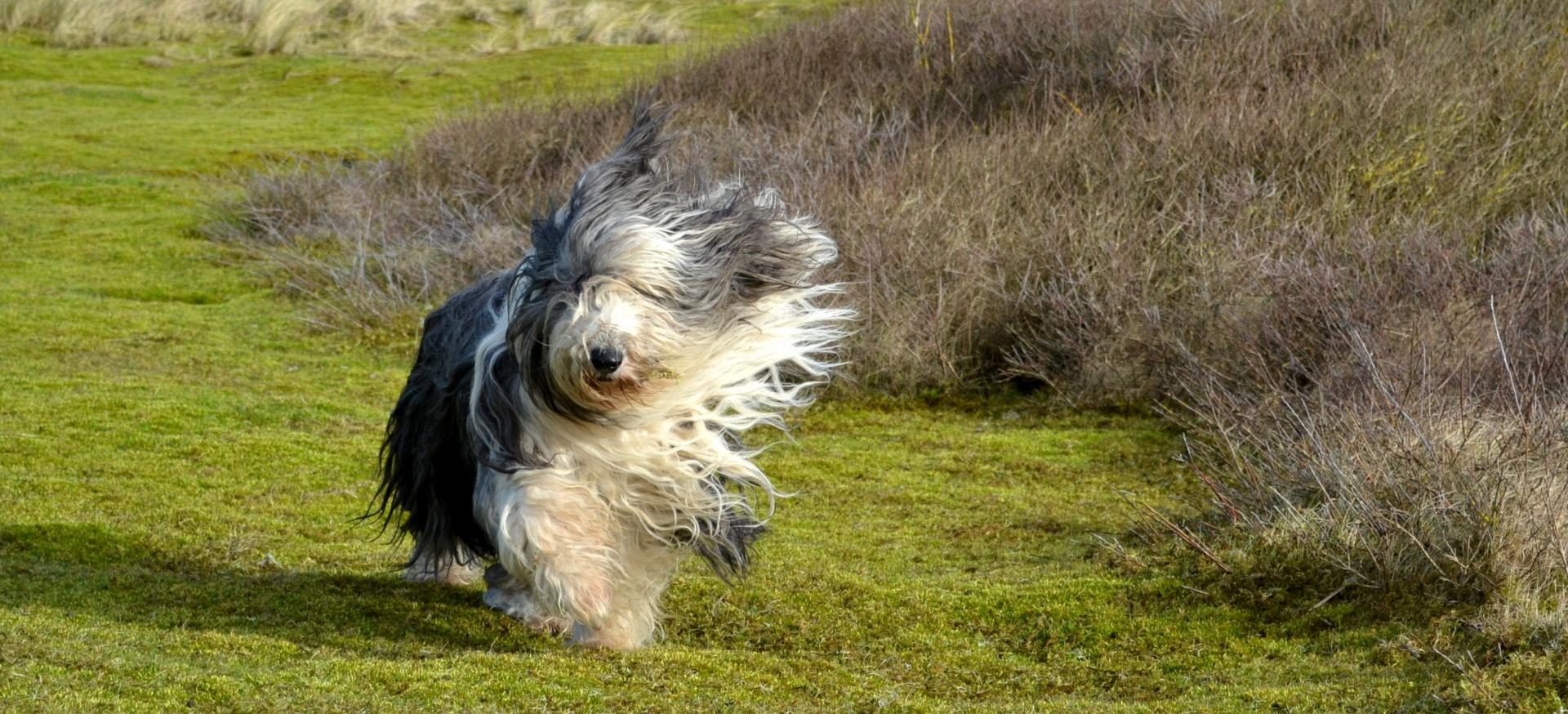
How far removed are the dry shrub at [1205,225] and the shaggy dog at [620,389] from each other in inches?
86.4

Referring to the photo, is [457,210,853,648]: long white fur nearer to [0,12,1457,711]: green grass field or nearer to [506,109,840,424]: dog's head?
[506,109,840,424]: dog's head

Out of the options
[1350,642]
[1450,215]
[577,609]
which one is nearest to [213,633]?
[577,609]

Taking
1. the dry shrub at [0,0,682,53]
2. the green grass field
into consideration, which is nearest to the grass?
the dry shrub at [0,0,682,53]

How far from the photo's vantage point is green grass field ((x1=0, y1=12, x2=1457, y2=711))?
4.86m

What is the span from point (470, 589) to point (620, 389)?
71.5 inches

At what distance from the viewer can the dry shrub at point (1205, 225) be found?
6266 millimetres

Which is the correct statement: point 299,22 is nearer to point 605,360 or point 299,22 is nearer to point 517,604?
point 517,604

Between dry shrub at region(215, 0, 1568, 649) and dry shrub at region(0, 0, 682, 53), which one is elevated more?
dry shrub at region(215, 0, 1568, 649)

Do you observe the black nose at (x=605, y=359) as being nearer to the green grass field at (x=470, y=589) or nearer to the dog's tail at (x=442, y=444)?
the dog's tail at (x=442, y=444)

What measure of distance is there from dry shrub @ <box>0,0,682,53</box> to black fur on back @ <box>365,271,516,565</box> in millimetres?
21563

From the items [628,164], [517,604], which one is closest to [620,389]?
[628,164]

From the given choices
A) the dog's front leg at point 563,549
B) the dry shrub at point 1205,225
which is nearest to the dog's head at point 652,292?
the dog's front leg at point 563,549

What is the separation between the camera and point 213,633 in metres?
5.16

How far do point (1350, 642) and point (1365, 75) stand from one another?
293 inches
